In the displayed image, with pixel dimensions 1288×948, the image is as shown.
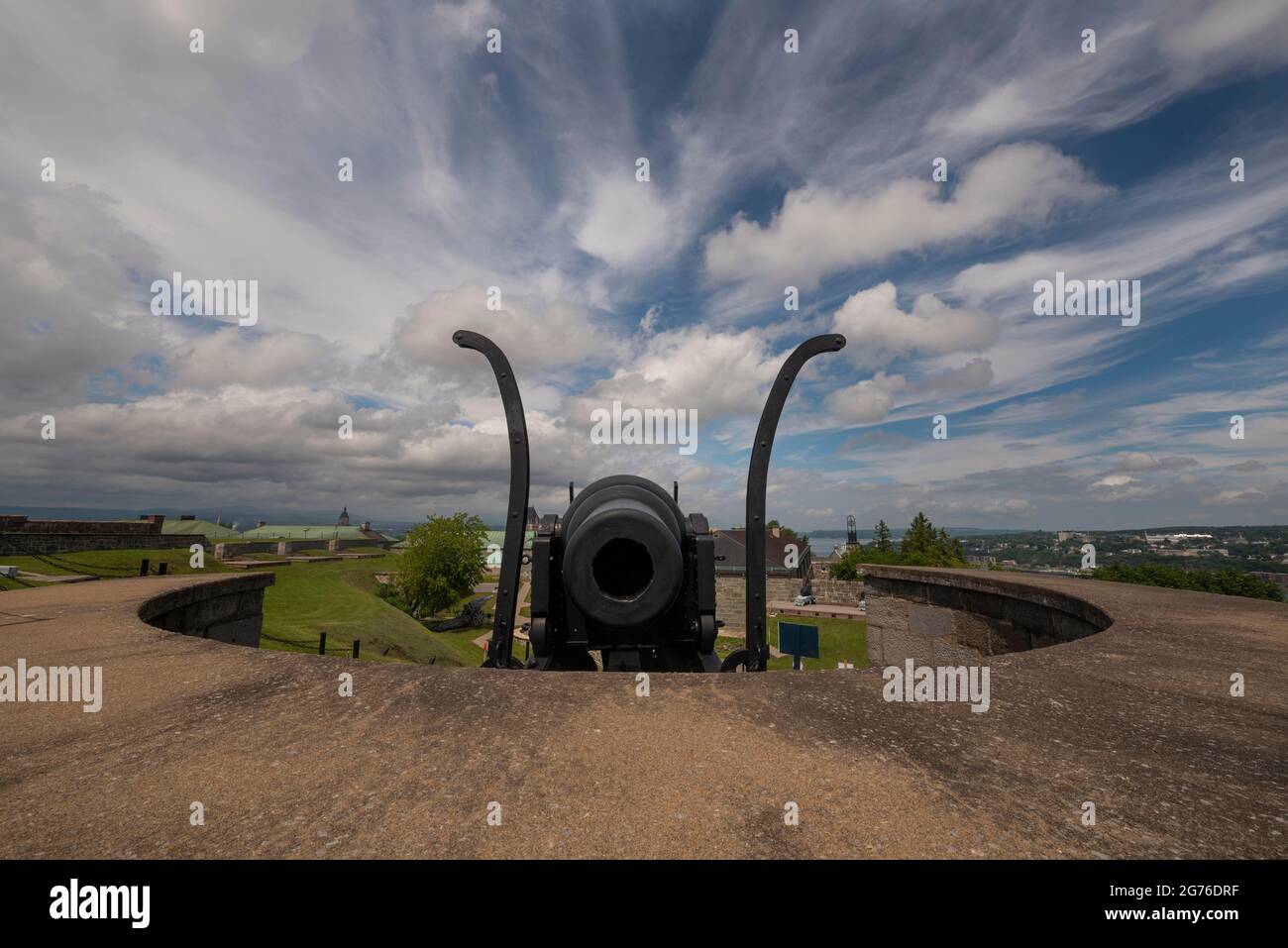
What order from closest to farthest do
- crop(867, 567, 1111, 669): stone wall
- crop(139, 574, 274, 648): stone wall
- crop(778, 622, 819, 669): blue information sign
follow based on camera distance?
crop(139, 574, 274, 648): stone wall, crop(867, 567, 1111, 669): stone wall, crop(778, 622, 819, 669): blue information sign

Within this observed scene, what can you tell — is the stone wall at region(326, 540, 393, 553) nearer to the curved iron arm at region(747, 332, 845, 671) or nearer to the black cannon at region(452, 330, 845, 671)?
the black cannon at region(452, 330, 845, 671)

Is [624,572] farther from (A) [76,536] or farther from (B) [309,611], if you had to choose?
(A) [76,536]

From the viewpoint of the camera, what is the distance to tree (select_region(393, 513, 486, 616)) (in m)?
31.9

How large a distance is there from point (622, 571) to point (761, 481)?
1.59m

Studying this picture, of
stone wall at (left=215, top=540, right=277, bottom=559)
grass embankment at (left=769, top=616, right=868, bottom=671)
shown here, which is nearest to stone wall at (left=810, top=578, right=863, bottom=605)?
grass embankment at (left=769, top=616, right=868, bottom=671)

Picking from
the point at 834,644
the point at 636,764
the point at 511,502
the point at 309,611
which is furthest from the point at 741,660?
the point at 834,644

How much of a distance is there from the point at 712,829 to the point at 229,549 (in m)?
46.6

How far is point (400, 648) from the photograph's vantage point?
16094 mm

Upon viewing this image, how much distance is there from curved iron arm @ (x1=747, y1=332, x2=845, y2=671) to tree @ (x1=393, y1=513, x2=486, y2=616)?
30.8 metres

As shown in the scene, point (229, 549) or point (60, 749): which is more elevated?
point (60, 749)

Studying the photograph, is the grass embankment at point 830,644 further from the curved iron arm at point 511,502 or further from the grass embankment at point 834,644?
the curved iron arm at point 511,502

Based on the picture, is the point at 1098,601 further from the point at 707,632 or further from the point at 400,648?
the point at 400,648

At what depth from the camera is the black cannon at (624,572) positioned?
414cm
